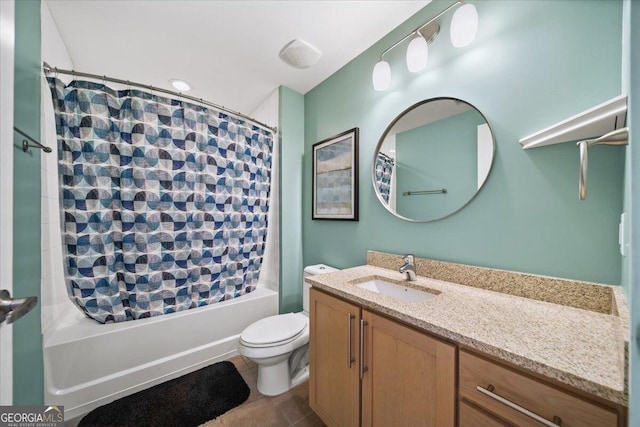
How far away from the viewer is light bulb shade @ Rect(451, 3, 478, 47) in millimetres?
1023

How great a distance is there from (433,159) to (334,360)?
119cm

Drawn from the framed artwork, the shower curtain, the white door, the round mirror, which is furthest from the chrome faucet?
the white door

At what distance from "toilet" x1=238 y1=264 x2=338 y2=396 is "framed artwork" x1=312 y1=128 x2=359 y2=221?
2.86ft

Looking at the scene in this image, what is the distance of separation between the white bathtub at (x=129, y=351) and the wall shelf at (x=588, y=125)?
208cm

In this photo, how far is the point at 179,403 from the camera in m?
1.37

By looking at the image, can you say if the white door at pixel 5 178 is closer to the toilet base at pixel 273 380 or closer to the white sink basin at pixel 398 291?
the toilet base at pixel 273 380

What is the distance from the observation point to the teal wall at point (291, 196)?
6.93 feet

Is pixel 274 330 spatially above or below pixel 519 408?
below

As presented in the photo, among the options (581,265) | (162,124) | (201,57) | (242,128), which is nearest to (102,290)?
(162,124)

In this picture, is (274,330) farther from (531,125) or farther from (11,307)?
(531,125)

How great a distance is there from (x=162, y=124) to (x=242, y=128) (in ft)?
1.89

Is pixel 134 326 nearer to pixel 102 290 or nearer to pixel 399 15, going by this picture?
pixel 102 290

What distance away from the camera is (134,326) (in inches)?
57.7

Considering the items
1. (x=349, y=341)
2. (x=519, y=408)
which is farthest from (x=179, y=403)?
(x=519, y=408)
